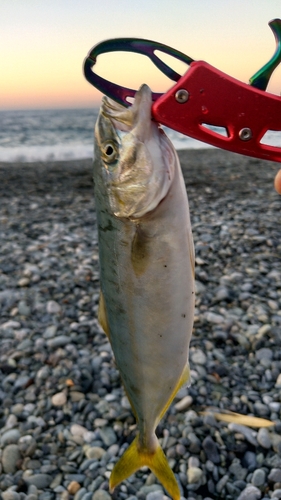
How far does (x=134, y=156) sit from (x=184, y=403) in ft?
8.05

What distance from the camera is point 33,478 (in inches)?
125

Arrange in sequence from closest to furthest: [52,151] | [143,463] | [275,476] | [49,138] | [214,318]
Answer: [143,463]
[275,476]
[214,318]
[52,151]
[49,138]

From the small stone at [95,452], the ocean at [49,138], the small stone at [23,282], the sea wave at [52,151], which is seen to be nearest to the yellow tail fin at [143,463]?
the small stone at [95,452]

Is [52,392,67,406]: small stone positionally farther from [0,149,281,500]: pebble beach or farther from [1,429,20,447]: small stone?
[1,429,20,447]: small stone

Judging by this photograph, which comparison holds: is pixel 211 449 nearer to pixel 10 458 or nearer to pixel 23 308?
pixel 10 458

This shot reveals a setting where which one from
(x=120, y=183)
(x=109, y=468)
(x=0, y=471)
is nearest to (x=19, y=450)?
(x=0, y=471)

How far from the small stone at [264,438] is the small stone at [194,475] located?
1.57 feet

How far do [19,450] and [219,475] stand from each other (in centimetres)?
138

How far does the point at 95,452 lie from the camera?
10.9 ft

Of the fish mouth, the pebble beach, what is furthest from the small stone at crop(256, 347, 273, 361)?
the fish mouth

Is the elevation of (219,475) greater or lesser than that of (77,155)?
greater

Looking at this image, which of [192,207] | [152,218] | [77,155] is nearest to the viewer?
[152,218]

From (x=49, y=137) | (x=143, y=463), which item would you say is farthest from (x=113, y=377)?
(x=49, y=137)

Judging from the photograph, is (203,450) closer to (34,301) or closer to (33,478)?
(33,478)
